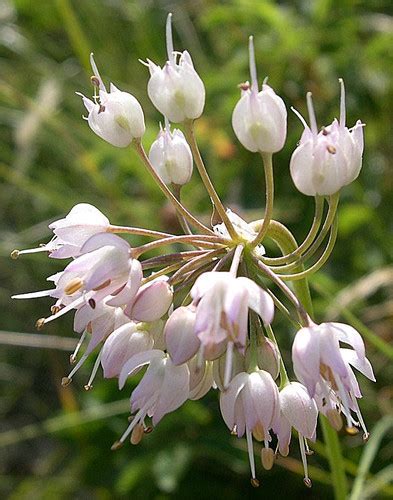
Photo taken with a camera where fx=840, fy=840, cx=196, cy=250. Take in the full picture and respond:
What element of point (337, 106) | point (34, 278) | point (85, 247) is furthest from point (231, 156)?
point (85, 247)

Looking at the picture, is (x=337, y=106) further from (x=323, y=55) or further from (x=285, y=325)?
(x=285, y=325)

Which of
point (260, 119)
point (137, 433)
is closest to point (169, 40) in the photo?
point (260, 119)

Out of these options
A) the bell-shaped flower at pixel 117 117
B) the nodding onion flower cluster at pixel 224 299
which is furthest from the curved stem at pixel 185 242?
the bell-shaped flower at pixel 117 117

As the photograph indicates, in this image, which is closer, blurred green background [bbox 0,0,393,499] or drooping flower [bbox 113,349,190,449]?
drooping flower [bbox 113,349,190,449]

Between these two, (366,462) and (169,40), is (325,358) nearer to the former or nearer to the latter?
(169,40)

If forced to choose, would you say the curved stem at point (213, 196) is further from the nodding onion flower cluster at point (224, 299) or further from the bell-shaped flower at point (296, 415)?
the bell-shaped flower at point (296, 415)

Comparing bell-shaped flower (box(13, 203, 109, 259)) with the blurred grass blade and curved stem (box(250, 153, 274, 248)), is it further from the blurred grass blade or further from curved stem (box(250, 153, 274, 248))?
the blurred grass blade

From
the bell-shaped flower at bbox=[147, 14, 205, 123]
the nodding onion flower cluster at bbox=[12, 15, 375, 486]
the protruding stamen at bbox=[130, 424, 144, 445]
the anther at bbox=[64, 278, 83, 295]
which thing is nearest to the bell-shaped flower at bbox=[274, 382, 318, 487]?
the nodding onion flower cluster at bbox=[12, 15, 375, 486]
